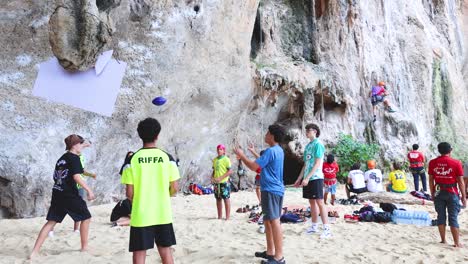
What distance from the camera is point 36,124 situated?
8.49 meters

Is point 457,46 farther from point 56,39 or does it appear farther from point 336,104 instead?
point 56,39

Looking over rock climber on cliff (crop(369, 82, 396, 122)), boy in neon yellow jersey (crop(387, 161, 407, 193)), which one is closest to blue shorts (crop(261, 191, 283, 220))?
boy in neon yellow jersey (crop(387, 161, 407, 193))

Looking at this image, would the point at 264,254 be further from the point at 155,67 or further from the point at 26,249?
the point at 155,67

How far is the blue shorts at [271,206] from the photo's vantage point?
483cm

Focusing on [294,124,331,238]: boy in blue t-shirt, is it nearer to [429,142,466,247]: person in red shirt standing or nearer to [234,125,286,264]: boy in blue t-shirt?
[234,125,286,264]: boy in blue t-shirt

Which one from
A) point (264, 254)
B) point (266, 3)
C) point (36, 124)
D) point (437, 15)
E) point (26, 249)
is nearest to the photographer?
point (264, 254)

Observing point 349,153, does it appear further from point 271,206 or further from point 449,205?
point 271,206

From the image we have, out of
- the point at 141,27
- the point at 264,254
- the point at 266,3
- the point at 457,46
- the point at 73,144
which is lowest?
the point at 264,254

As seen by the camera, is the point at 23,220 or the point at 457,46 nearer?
the point at 23,220

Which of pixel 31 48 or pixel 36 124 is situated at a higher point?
pixel 31 48

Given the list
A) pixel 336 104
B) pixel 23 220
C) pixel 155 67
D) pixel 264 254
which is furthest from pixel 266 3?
pixel 264 254

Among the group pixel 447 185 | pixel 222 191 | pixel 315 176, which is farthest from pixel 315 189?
pixel 222 191

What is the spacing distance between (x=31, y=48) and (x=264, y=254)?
22.2 ft

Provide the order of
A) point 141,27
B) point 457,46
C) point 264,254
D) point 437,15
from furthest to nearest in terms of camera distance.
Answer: point 457,46 < point 437,15 < point 141,27 < point 264,254
